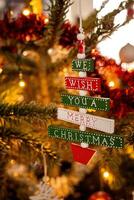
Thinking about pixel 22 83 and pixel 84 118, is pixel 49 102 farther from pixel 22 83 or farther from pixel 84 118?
pixel 84 118

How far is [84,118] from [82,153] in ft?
0.26

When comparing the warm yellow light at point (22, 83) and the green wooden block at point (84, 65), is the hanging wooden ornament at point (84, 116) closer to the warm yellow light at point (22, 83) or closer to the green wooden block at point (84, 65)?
the green wooden block at point (84, 65)

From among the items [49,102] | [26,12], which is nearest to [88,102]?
[49,102]

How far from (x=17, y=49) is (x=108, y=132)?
1.53 ft

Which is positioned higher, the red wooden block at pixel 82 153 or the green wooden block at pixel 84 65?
the green wooden block at pixel 84 65

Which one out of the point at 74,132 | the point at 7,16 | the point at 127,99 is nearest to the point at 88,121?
the point at 74,132

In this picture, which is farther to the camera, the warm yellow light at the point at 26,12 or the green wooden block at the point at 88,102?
Answer: the warm yellow light at the point at 26,12

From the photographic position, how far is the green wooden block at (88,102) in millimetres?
675

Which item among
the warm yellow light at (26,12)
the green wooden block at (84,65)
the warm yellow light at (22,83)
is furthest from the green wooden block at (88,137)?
the warm yellow light at (26,12)

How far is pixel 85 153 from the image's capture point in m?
0.75

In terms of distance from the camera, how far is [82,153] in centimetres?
75

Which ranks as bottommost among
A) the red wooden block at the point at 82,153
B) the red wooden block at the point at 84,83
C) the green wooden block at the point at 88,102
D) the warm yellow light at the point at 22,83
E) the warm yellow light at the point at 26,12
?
the red wooden block at the point at 82,153

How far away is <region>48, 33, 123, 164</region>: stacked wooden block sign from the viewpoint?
0.69m

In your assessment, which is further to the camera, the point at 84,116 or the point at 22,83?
the point at 22,83
